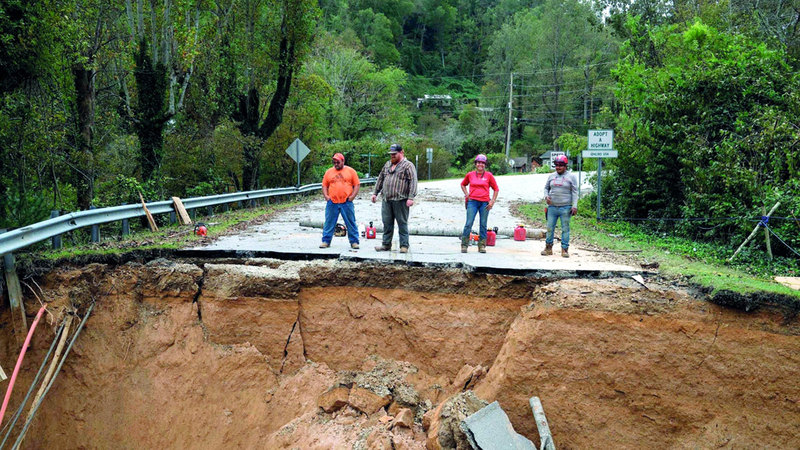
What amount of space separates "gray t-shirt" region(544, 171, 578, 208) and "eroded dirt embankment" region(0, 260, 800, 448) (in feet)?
6.09

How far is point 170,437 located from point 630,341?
20.0ft

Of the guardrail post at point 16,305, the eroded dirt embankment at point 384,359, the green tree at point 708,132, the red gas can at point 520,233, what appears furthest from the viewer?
the red gas can at point 520,233

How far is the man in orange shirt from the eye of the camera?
8406mm

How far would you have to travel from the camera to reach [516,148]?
6769 cm

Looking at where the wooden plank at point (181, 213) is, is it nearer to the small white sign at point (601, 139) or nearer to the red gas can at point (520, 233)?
the red gas can at point (520, 233)

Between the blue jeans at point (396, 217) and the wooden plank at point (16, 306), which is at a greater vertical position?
the blue jeans at point (396, 217)

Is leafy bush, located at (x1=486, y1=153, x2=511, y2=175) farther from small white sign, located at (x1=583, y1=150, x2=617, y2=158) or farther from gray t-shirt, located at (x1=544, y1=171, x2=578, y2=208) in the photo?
gray t-shirt, located at (x1=544, y1=171, x2=578, y2=208)

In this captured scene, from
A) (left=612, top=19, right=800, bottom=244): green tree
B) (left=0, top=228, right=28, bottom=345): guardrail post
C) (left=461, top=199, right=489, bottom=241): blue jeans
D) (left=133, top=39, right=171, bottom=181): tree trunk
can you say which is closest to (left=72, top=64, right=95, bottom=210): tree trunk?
(left=133, top=39, right=171, bottom=181): tree trunk

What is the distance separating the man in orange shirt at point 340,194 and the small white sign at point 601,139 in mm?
7702

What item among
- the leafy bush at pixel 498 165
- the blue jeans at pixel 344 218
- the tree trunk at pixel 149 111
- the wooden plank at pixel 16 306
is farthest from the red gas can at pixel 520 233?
the leafy bush at pixel 498 165

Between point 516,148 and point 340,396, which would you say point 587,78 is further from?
point 340,396

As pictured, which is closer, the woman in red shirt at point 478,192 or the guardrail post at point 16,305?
the guardrail post at point 16,305

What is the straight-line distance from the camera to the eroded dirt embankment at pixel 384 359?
608cm

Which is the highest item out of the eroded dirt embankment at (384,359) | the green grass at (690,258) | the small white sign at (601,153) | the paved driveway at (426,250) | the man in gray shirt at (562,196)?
the small white sign at (601,153)
